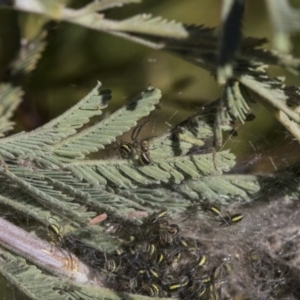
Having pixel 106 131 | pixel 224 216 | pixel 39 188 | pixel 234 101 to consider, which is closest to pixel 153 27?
pixel 234 101

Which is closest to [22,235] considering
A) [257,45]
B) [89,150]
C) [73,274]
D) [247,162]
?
[73,274]

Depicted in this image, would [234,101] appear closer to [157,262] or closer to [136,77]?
[136,77]

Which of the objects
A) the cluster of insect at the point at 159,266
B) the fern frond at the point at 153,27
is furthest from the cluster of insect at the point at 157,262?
the fern frond at the point at 153,27

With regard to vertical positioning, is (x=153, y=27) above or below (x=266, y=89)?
above

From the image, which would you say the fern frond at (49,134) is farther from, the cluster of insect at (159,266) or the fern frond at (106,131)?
the cluster of insect at (159,266)

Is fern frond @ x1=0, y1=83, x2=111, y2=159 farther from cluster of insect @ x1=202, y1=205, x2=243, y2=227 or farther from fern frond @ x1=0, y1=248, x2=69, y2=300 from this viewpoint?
cluster of insect @ x1=202, y1=205, x2=243, y2=227

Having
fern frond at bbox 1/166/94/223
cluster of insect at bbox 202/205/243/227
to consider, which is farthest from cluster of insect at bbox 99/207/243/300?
fern frond at bbox 1/166/94/223
